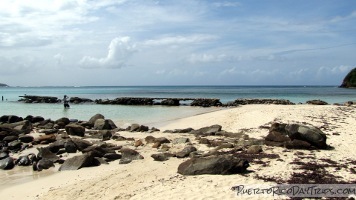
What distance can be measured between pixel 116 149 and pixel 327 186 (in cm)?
822

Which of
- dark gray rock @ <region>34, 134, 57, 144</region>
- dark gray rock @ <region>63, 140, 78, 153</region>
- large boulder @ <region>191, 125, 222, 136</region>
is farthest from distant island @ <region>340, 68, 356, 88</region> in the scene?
dark gray rock @ <region>63, 140, 78, 153</region>

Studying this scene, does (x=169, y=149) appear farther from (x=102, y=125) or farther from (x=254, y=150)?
(x=102, y=125)

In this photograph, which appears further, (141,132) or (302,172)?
(141,132)

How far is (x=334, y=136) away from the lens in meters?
14.7

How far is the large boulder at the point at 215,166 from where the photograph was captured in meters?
8.79

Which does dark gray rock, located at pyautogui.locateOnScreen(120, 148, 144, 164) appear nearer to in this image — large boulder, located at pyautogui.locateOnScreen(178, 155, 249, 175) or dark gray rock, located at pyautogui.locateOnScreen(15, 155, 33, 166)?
large boulder, located at pyautogui.locateOnScreen(178, 155, 249, 175)

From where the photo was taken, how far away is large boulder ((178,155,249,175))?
→ 8.79 m

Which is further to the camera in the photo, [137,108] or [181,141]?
[137,108]

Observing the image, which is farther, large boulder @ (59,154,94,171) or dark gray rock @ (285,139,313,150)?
dark gray rock @ (285,139,313,150)

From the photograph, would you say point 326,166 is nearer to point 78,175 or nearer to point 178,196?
point 178,196

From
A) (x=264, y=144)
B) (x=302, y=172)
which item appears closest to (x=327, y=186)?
(x=302, y=172)

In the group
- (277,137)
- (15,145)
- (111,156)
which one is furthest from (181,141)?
(15,145)

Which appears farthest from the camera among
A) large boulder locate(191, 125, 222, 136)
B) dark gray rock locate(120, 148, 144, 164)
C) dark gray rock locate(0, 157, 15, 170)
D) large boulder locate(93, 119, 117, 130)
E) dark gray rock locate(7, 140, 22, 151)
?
large boulder locate(93, 119, 117, 130)

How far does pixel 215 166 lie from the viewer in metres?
8.85
